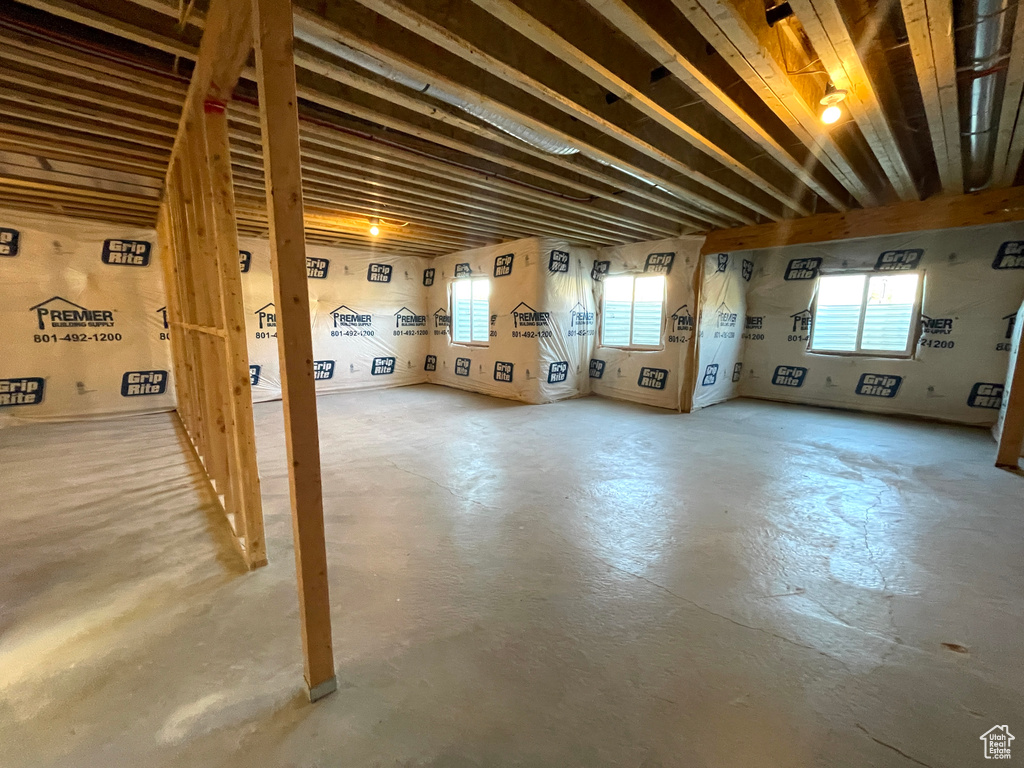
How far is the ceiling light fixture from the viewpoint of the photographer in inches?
79.9

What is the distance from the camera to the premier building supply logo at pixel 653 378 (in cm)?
552

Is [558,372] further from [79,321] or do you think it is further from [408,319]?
[79,321]

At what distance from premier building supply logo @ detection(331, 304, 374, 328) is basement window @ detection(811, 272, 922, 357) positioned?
20.9 ft

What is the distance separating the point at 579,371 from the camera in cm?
621

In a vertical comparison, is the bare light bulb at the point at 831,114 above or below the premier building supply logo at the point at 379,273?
above

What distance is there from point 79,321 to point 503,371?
199 inches

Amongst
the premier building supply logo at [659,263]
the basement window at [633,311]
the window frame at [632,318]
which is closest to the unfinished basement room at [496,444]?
the premier building supply logo at [659,263]

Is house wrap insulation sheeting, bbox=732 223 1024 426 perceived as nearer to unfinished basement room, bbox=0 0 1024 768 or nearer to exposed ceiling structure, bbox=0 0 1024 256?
unfinished basement room, bbox=0 0 1024 768

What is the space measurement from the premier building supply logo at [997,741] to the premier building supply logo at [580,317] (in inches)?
200

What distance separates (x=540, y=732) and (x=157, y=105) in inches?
132

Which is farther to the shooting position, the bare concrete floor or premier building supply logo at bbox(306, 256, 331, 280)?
premier building supply logo at bbox(306, 256, 331, 280)

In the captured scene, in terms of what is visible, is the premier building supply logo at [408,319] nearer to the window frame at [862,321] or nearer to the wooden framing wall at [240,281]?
the wooden framing wall at [240,281]

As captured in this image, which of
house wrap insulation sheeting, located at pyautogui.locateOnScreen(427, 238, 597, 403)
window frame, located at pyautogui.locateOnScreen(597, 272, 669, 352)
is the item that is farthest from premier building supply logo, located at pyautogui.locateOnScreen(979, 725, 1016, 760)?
house wrap insulation sheeting, located at pyautogui.locateOnScreen(427, 238, 597, 403)

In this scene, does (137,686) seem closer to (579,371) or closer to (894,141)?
(894,141)
